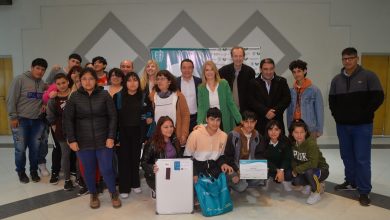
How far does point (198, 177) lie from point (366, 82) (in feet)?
6.33

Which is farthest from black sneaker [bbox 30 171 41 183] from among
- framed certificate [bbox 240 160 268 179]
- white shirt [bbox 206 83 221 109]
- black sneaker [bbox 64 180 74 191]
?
framed certificate [bbox 240 160 268 179]

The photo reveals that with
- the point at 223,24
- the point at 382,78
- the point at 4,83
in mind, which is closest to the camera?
the point at 223,24

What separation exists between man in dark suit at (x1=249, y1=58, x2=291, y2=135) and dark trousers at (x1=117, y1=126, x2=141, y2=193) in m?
1.38

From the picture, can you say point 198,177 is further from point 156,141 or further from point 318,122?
point 318,122

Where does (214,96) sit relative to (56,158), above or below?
above

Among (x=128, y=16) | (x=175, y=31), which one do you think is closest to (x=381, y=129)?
(x=175, y=31)

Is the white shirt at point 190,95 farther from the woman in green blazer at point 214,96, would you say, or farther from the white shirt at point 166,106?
the white shirt at point 166,106

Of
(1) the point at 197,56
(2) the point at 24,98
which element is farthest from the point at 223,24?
(2) the point at 24,98

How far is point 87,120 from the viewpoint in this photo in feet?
9.80

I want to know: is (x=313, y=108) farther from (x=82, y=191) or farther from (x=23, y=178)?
(x=23, y=178)

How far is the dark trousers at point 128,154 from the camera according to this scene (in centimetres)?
334

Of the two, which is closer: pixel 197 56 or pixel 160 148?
pixel 160 148

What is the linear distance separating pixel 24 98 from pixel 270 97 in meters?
2.98

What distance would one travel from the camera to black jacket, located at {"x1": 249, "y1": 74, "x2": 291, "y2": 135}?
11.7 feet
